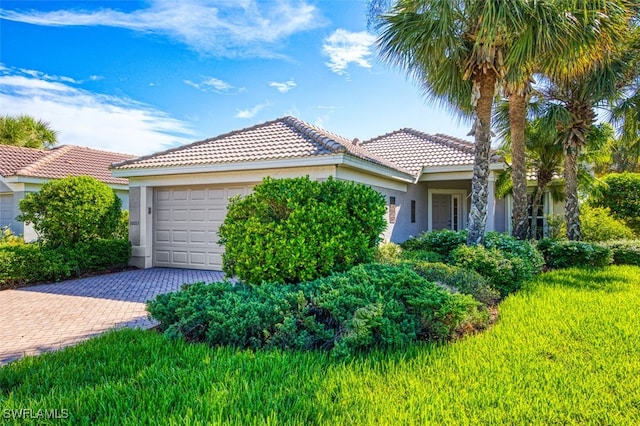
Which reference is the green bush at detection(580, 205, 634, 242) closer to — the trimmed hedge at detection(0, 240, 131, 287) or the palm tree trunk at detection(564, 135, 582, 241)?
the palm tree trunk at detection(564, 135, 582, 241)

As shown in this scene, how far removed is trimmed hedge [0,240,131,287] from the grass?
6745mm

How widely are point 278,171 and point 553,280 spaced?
7467 millimetres

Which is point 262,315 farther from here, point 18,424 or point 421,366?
point 18,424

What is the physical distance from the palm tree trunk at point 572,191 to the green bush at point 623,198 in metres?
4.73

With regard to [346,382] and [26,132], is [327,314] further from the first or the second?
[26,132]

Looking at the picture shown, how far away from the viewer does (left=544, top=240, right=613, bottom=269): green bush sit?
10.9m

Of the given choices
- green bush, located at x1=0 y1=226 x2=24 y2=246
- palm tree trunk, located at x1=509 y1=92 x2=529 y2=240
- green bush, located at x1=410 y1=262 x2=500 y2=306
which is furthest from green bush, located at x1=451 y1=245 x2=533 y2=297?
green bush, located at x1=0 y1=226 x2=24 y2=246

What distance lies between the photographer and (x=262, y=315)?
493cm

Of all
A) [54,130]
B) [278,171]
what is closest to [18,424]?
[278,171]

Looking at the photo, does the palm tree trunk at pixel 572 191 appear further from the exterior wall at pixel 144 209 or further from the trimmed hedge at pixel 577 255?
the exterior wall at pixel 144 209

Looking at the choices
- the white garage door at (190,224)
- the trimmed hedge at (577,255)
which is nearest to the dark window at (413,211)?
the trimmed hedge at (577,255)

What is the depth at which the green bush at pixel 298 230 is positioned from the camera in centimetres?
653

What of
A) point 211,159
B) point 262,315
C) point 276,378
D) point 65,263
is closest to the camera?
point 276,378

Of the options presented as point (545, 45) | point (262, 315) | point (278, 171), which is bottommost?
point (262, 315)
